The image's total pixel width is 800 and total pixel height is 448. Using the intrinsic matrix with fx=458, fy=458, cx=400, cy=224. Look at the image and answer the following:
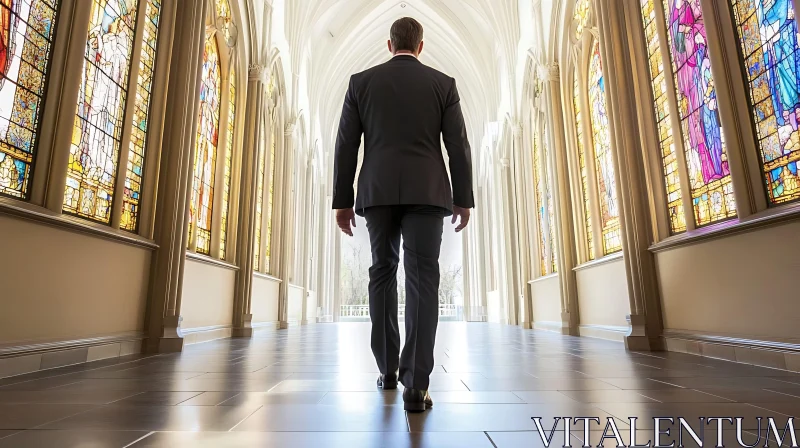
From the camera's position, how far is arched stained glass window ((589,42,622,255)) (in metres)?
6.71

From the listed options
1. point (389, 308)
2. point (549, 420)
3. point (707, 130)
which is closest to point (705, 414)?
point (549, 420)

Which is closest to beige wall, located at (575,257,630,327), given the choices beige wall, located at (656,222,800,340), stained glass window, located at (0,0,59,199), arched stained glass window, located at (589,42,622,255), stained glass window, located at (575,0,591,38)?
arched stained glass window, located at (589,42,622,255)

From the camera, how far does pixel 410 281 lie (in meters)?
2.08

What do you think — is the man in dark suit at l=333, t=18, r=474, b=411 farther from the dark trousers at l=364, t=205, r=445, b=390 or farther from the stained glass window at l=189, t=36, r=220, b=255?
the stained glass window at l=189, t=36, r=220, b=255

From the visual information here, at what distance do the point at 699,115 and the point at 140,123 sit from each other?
230 inches

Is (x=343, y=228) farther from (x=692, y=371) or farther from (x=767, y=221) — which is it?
(x=767, y=221)

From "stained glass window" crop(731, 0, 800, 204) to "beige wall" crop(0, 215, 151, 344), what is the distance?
18.2ft

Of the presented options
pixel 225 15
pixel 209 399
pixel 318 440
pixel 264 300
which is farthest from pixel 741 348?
pixel 225 15

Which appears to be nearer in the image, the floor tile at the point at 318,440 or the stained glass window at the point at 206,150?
the floor tile at the point at 318,440

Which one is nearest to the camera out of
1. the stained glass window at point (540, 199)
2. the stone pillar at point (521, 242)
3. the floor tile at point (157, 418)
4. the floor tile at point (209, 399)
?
the floor tile at point (157, 418)

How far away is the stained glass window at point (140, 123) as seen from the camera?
480 cm

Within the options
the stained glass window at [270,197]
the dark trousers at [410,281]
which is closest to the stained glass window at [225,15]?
the stained glass window at [270,197]

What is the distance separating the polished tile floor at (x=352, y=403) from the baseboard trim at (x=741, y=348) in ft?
0.57

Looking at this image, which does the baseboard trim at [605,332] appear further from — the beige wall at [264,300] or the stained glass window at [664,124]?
the beige wall at [264,300]
